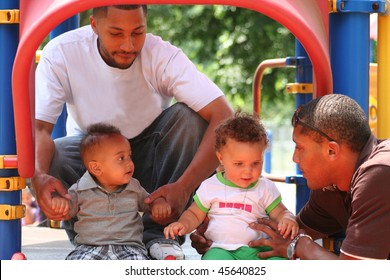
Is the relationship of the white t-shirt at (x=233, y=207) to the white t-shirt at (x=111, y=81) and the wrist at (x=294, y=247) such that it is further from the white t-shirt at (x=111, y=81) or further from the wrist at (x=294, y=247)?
the white t-shirt at (x=111, y=81)

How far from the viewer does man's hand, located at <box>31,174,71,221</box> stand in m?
3.93

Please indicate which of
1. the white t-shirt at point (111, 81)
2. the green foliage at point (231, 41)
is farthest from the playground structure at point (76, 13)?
the green foliage at point (231, 41)

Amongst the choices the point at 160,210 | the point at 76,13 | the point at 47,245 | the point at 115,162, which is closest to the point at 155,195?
the point at 160,210

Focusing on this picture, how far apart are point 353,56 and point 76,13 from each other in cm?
123

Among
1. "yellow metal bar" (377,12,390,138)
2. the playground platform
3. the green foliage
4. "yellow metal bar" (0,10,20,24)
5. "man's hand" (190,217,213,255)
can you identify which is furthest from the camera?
the green foliage

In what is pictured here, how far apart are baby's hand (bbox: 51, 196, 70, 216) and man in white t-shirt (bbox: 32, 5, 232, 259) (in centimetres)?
32

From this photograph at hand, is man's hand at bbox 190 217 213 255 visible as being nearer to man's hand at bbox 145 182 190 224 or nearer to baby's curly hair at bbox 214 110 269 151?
man's hand at bbox 145 182 190 224

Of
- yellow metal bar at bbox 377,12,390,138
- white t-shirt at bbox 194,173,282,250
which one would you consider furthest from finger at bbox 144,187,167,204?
yellow metal bar at bbox 377,12,390,138

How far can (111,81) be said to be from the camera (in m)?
4.61

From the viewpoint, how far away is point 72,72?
4566mm

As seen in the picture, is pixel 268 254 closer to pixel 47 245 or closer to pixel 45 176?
pixel 45 176

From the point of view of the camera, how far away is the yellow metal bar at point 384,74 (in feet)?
13.2
